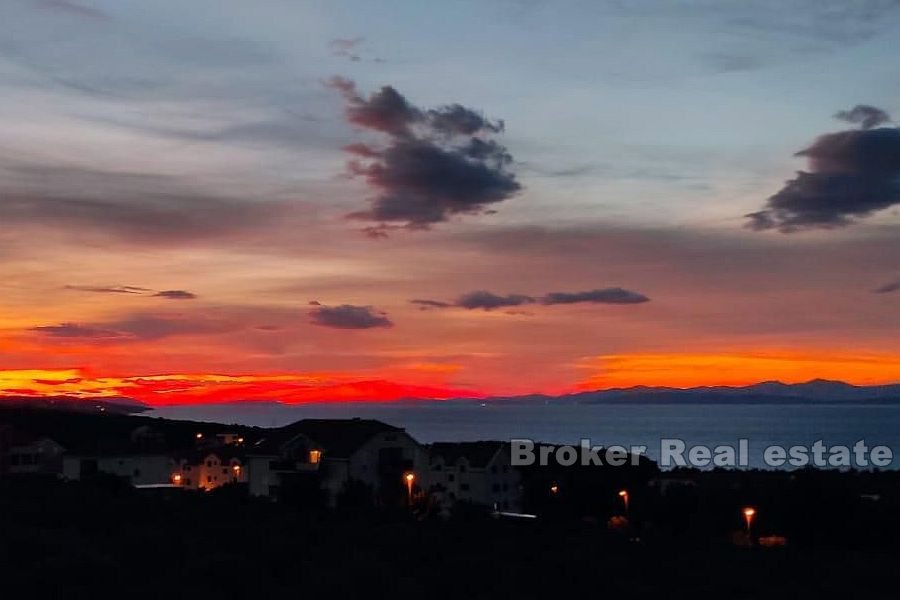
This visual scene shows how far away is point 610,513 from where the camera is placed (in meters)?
43.3

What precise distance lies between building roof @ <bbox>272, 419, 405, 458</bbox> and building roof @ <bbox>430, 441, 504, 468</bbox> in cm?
408

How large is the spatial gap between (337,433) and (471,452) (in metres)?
7.55

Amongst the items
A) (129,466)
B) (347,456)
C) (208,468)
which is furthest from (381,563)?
(208,468)

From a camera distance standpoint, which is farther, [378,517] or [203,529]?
[378,517]

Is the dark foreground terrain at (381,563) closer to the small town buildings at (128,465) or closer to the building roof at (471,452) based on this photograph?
the building roof at (471,452)

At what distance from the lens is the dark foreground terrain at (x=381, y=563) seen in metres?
12.2

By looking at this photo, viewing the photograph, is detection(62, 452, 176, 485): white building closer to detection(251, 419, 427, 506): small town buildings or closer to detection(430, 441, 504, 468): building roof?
detection(251, 419, 427, 506): small town buildings

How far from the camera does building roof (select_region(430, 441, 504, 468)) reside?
172 feet

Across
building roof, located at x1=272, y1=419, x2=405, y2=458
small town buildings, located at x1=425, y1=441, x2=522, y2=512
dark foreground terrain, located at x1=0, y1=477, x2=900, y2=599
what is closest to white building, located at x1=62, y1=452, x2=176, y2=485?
building roof, located at x1=272, y1=419, x2=405, y2=458

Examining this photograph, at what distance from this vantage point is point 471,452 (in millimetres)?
53406

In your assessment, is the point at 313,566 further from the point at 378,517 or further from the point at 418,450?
the point at 418,450

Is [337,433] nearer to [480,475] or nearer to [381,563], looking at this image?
[480,475]

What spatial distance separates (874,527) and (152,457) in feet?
132

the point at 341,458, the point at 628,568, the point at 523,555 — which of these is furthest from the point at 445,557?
the point at 341,458
